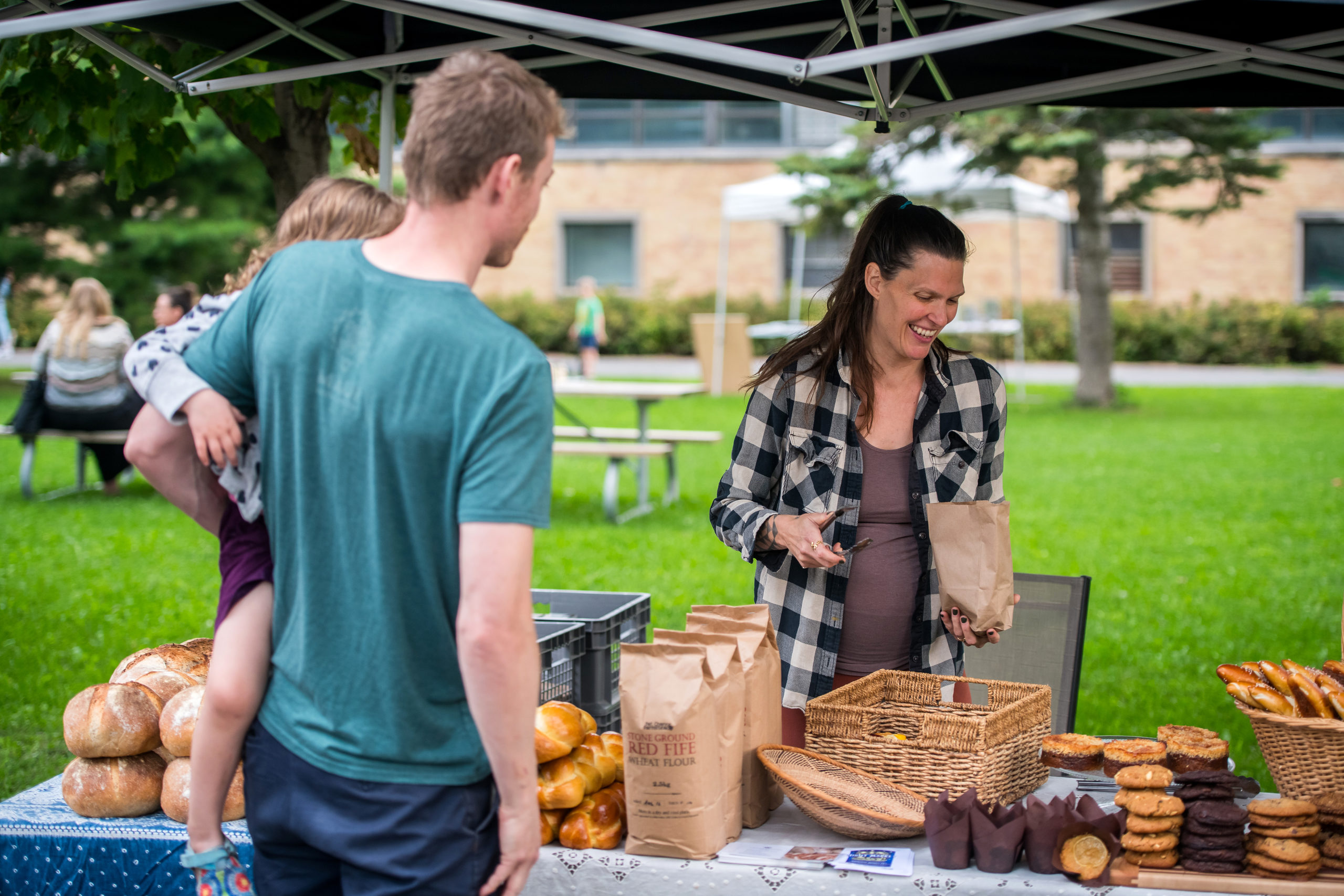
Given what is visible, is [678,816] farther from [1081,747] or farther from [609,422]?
[609,422]

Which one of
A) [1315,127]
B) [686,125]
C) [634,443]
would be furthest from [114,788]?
[1315,127]

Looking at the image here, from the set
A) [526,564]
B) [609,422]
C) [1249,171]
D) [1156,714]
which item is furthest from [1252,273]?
[526,564]

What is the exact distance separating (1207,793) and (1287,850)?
0.50 ft

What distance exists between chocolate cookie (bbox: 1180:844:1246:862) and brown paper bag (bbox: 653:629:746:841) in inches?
31.7

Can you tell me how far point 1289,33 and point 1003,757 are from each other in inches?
81.0

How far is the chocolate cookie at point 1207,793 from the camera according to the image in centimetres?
215

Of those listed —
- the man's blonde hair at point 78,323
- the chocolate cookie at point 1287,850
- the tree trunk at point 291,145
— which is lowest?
the chocolate cookie at point 1287,850

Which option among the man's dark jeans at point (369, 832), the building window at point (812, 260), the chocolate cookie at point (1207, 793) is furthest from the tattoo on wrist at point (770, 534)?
the building window at point (812, 260)

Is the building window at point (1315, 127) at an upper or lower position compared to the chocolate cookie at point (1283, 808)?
upper

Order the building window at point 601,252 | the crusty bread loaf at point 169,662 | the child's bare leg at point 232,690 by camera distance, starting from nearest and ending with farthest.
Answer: the child's bare leg at point 232,690
the crusty bread loaf at point 169,662
the building window at point 601,252

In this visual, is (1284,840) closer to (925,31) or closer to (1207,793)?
(1207,793)

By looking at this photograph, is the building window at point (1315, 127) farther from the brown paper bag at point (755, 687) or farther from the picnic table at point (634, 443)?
the brown paper bag at point (755, 687)

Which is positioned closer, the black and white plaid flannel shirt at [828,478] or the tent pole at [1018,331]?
the black and white plaid flannel shirt at [828,478]

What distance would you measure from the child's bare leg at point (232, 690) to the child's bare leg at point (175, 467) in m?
0.15
